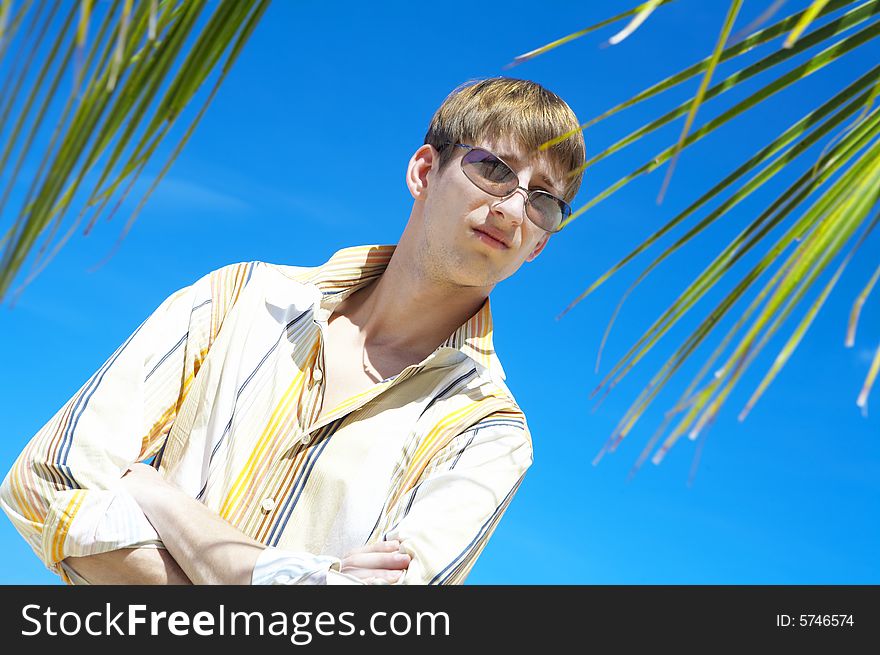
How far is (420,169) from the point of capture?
2.61 meters

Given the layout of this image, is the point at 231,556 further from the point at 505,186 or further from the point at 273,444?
the point at 505,186

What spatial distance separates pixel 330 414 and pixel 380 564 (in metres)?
0.49

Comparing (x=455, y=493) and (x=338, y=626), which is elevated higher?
(x=455, y=493)

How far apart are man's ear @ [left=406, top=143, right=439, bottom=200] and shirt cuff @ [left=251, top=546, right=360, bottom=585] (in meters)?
1.23

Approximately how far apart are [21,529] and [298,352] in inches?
31.5

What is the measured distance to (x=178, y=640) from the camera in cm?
153

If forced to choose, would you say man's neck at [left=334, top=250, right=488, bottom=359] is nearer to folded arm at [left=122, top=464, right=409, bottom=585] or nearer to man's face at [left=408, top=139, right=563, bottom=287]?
man's face at [left=408, top=139, right=563, bottom=287]

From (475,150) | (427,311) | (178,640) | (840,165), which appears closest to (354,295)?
(427,311)

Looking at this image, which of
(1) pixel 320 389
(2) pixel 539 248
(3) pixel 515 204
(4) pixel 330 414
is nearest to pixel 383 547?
(4) pixel 330 414

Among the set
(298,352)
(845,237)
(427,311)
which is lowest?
(845,237)

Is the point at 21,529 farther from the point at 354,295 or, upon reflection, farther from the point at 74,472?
the point at 354,295

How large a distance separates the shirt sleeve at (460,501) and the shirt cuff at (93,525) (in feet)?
1.80

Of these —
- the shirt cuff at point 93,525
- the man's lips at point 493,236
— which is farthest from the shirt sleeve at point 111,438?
the man's lips at point 493,236

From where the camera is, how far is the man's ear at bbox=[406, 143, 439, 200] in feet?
8.46
